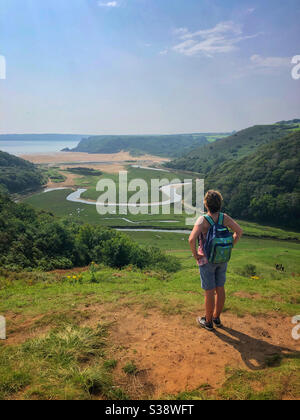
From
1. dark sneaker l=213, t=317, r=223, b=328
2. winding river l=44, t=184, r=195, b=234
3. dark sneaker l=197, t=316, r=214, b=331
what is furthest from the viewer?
winding river l=44, t=184, r=195, b=234

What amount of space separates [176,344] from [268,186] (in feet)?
243

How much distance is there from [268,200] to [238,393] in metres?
68.6

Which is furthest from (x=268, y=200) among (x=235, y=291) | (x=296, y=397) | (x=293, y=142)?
(x=296, y=397)

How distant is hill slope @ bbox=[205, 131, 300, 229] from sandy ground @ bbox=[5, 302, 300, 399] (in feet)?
203

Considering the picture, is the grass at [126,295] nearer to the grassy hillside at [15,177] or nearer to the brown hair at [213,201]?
the brown hair at [213,201]

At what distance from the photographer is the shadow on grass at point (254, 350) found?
4.87 meters

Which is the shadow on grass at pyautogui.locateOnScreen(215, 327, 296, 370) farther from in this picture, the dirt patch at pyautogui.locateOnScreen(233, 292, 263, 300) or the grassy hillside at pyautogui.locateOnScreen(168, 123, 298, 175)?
the grassy hillside at pyautogui.locateOnScreen(168, 123, 298, 175)

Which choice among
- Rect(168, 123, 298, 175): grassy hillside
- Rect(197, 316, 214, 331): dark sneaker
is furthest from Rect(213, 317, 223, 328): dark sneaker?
Rect(168, 123, 298, 175): grassy hillside

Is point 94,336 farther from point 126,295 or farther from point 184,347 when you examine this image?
point 126,295

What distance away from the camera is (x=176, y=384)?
430 cm

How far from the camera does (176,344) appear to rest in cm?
546

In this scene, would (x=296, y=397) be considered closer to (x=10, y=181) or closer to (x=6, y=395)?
(x=6, y=395)

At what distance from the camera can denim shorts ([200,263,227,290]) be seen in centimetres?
565

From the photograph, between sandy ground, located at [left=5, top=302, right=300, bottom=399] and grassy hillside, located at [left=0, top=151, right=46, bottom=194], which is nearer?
sandy ground, located at [left=5, top=302, right=300, bottom=399]
